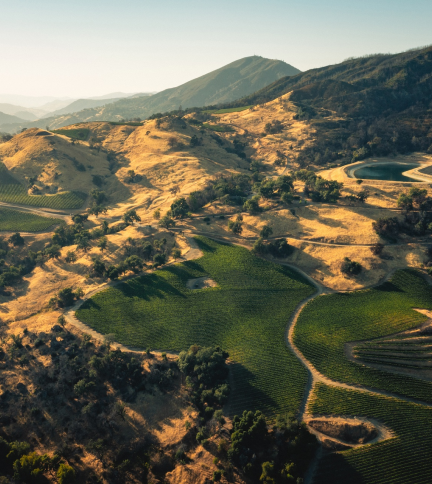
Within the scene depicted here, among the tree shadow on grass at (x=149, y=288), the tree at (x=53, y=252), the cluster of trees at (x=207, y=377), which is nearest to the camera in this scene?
the cluster of trees at (x=207, y=377)

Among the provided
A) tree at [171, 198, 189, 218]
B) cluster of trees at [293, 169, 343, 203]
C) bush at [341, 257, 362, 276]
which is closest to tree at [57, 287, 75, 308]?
tree at [171, 198, 189, 218]

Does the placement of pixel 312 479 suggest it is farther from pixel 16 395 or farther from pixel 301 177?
pixel 301 177

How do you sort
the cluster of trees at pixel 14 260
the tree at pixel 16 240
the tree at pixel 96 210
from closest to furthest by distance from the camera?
the cluster of trees at pixel 14 260 < the tree at pixel 16 240 < the tree at pixel 96 210

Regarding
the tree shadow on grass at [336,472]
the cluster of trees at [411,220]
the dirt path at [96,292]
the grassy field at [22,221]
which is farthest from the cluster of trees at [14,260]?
the cluster of trees at [411,220]

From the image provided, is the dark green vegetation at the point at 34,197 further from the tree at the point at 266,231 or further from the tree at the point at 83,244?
the tree at the point at 266,231

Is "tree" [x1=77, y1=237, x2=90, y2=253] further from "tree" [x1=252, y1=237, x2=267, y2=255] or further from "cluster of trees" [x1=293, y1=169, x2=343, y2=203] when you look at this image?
"cluster of trees" [x1=293, y1=169, x2=343, y2=203]

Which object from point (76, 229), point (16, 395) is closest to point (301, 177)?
point (76, 229)

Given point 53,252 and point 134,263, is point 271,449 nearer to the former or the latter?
point 134,263
